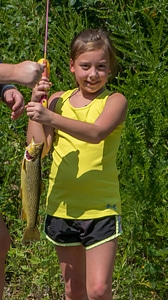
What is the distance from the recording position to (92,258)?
436 cm

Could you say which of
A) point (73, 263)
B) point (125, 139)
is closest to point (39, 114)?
point (73, 263)

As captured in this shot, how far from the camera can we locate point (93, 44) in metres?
4.49

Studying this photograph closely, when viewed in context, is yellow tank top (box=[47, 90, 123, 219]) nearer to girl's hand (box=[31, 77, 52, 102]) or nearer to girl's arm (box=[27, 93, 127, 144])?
girl's arm (box=[27, 93, 127, 144])

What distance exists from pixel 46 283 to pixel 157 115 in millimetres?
1344

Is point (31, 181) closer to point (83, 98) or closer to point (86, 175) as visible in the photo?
point (86, 175)

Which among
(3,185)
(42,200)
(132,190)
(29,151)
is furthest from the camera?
(3,185)

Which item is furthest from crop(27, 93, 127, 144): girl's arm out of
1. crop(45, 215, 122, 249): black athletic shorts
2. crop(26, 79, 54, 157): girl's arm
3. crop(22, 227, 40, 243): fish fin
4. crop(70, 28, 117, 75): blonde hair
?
crop(22, 227, 40, 243): fish fin

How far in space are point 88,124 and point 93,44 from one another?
0.46 metres

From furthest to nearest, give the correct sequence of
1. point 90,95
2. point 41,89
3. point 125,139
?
point 125,139, point 90,95, point 41,89

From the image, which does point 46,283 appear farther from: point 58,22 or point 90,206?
point 58,22

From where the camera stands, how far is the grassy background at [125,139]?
215 inches

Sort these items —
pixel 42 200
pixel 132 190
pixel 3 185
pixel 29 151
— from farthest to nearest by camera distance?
pixel 3 185 → pixel 42 200 → pixel 132 190 → pixel 29 151

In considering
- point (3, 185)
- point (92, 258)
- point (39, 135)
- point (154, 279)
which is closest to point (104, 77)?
point (39, 135)

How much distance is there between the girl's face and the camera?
4445mm
